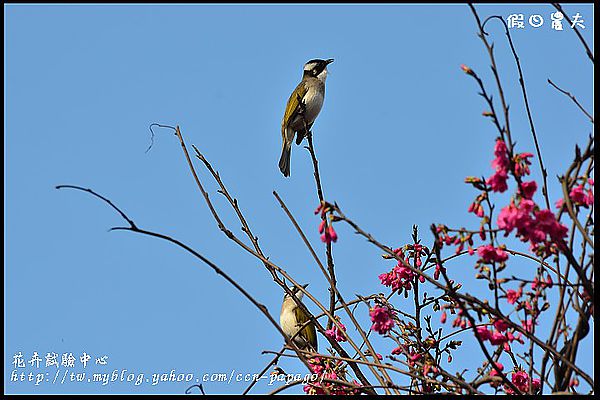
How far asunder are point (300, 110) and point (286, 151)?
0.39 metres

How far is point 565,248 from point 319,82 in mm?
5974

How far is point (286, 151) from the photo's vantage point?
23.5 feet

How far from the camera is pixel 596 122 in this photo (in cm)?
196

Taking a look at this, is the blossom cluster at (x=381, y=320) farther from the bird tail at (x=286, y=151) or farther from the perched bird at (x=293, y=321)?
the bird tail at (x=286, y=151)

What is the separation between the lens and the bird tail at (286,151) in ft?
23.1

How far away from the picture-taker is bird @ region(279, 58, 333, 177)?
7164 mm

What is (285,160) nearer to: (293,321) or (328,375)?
(293,321)

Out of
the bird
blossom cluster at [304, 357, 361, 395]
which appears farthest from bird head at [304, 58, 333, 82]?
blossom cluster at [304, 357, 361, 395]

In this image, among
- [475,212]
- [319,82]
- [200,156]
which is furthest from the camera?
[319,82]

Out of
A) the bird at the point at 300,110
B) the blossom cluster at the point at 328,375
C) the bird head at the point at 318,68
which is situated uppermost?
the bird head at the point at 318,68

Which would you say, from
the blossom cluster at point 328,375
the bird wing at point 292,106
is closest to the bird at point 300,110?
the bird wing at point 292,106

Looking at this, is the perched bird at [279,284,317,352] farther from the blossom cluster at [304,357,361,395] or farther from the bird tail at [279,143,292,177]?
the blossom cluster at [304,357,361,395]

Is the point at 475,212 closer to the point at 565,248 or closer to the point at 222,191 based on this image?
the point at 565,248
